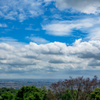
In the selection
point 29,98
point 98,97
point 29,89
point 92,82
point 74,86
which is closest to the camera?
point 29,98

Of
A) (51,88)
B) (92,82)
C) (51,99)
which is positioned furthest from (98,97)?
(51,88)

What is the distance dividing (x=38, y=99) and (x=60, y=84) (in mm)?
12529

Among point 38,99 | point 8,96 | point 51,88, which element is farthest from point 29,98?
point 51,88

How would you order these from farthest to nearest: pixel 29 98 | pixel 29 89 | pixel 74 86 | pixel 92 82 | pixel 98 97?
pixel 74 86
pixel 92 82
pixel 29 89
pixel 98 97
pixel 29 98

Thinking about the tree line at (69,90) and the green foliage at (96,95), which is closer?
the green foliage at (96,95)

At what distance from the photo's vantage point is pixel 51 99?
3444 cm

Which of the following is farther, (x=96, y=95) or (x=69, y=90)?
(x=69, y=90)

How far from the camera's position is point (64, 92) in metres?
39.9

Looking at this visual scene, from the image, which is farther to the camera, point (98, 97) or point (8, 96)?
point (98, 97)

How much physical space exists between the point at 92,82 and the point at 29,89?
Answer: 17.1m

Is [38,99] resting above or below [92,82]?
below

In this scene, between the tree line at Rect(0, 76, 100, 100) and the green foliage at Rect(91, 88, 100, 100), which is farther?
the tree line at Rect(0, 76, 100, 100)

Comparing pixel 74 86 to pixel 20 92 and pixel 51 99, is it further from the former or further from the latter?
pixel 20 92

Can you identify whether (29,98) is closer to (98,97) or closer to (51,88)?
(51,88)
